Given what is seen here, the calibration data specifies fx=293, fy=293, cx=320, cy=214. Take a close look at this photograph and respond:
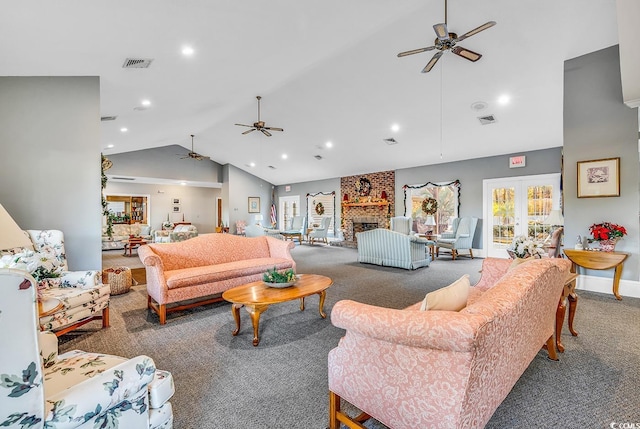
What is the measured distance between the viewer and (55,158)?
11.8 ft

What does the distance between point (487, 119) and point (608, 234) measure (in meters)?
2.91

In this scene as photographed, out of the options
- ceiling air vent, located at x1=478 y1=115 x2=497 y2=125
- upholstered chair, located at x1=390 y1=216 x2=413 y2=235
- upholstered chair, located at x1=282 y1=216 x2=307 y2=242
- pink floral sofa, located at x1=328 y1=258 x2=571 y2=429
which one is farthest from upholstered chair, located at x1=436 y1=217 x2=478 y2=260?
pink floral sofa, located at x1=328 y1=258 x2=571 y2=429

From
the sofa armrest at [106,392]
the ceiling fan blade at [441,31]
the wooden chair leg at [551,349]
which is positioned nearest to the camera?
the sofa armrest at [106,392]

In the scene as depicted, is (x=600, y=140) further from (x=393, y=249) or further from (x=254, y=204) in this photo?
(x=254, y=204)

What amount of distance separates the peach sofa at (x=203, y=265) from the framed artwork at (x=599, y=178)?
14.2 feet

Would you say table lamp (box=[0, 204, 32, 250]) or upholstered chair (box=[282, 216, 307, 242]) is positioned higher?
table lamp (box=[0, 204, 32, 250])

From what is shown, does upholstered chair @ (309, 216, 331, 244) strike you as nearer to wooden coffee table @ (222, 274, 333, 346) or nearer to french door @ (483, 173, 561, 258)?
french door @ (483, 173, 561, 258)

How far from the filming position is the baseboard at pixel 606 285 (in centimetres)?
392

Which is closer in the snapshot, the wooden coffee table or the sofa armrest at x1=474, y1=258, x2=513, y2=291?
the wooden coffee table

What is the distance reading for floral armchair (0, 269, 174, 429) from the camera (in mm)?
819

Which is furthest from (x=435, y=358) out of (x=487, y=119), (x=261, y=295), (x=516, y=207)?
(x=516, y=207)

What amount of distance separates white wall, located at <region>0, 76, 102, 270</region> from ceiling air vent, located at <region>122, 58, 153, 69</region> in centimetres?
A: 61


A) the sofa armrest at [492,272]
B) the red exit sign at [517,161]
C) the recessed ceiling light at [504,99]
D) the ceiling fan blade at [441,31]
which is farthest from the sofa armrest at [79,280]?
the red exit sign at [517,161]

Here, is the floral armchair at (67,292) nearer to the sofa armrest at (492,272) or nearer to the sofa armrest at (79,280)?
the sofa armrest at (79,280)
